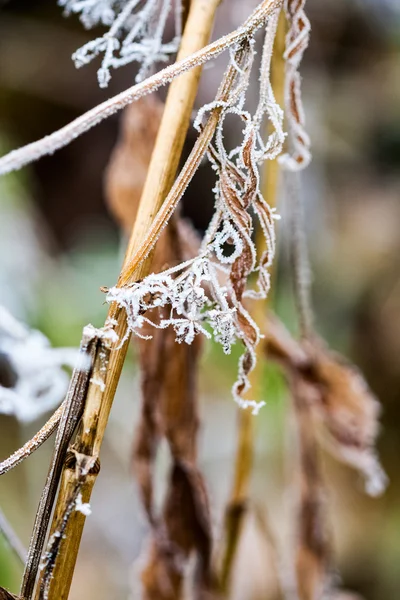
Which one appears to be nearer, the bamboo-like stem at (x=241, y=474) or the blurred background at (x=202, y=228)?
the bamboo-like stem at (x=241, y=474)

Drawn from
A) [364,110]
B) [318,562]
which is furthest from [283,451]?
[364,110]

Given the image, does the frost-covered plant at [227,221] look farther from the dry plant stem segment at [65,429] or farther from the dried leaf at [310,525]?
the dried leaf at [310,525]

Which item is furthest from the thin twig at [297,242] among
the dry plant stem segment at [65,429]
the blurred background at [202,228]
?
the blurred background at [202,228]

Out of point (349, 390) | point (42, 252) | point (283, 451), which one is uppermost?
point (42, 252)

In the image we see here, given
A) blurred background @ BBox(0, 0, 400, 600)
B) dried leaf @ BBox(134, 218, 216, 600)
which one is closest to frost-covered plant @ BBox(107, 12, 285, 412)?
dried leaf @ BBox(134, 218, 216, 600)

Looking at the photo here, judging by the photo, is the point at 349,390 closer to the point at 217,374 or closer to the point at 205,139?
the point at 205,139

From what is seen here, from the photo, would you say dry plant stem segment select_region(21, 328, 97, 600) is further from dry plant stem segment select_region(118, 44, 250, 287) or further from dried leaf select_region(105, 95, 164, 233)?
dried leaf select_region(105, 95, 164, 233)
